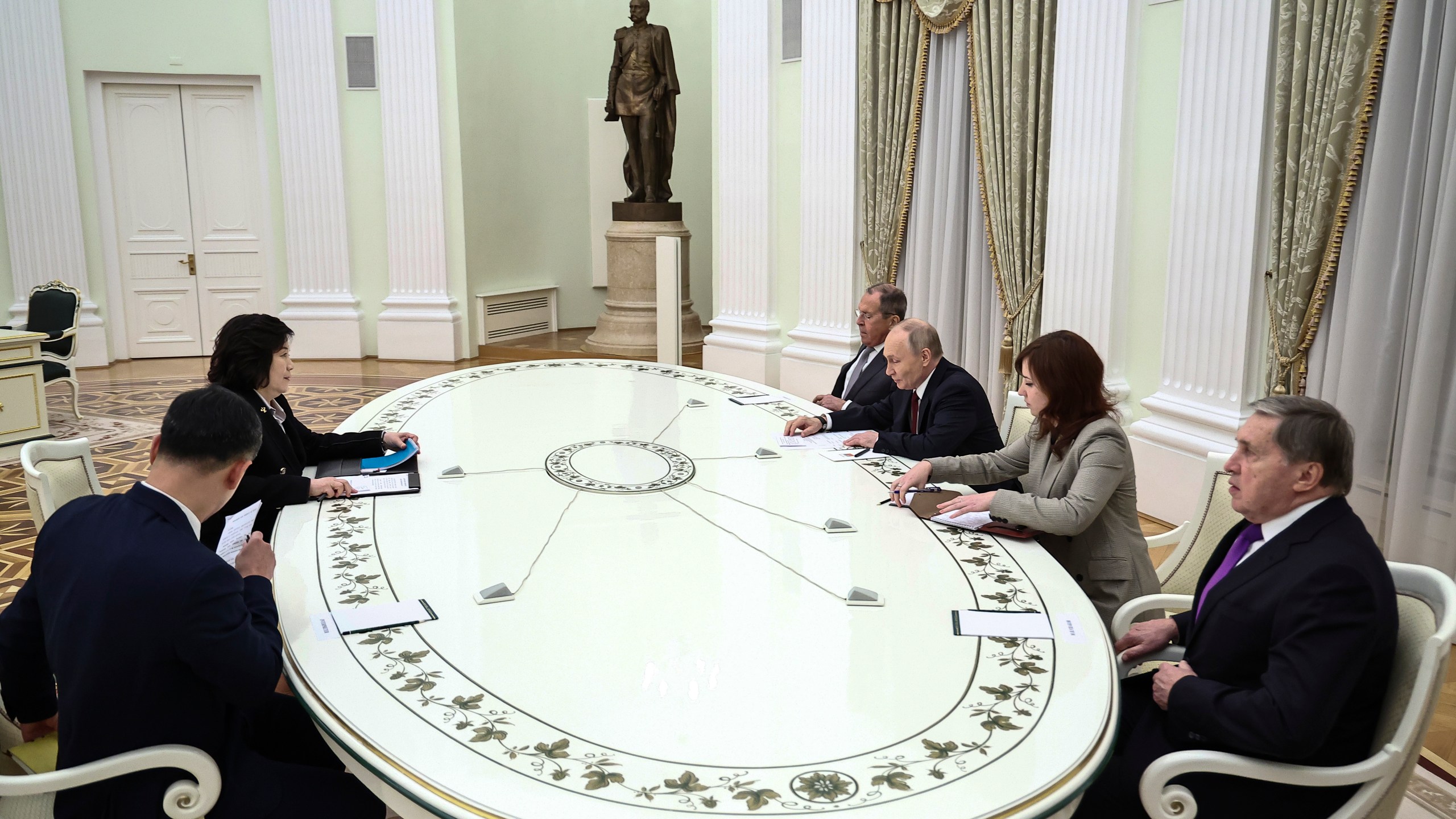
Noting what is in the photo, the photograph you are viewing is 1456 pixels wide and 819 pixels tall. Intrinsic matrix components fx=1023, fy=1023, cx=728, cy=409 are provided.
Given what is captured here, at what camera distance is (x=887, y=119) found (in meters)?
6.91

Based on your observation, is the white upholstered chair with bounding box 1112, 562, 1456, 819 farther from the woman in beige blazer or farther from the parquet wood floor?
the parquet wood floor

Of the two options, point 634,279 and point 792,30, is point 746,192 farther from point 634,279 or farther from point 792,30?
point 634,279

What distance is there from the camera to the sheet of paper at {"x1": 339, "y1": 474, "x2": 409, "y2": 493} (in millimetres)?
3139

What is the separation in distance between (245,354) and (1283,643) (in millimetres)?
2913

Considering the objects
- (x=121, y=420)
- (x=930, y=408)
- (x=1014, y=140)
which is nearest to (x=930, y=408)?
(x=930, y=408)

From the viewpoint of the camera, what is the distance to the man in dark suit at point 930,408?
359cm

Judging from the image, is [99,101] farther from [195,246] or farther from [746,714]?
[746,714]

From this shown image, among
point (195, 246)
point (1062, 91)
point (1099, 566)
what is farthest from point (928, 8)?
point (195, 246)

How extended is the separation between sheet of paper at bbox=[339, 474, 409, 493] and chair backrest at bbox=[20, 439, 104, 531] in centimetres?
67

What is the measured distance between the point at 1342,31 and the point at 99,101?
Result: 9.55 metres

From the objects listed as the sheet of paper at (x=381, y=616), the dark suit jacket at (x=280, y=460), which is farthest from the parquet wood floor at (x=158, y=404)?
the sheet of paper at (x=381, y=616)

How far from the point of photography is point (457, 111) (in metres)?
9.45

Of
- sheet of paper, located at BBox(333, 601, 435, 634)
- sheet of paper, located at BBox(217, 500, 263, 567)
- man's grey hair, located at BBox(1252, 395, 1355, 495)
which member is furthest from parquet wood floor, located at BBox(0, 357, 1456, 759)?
sheet of paper, located at BBox(333, 601, 435, 634)

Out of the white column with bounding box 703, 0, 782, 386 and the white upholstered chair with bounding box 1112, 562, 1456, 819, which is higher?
the white column with bounding box 703, 0, 782, 386
